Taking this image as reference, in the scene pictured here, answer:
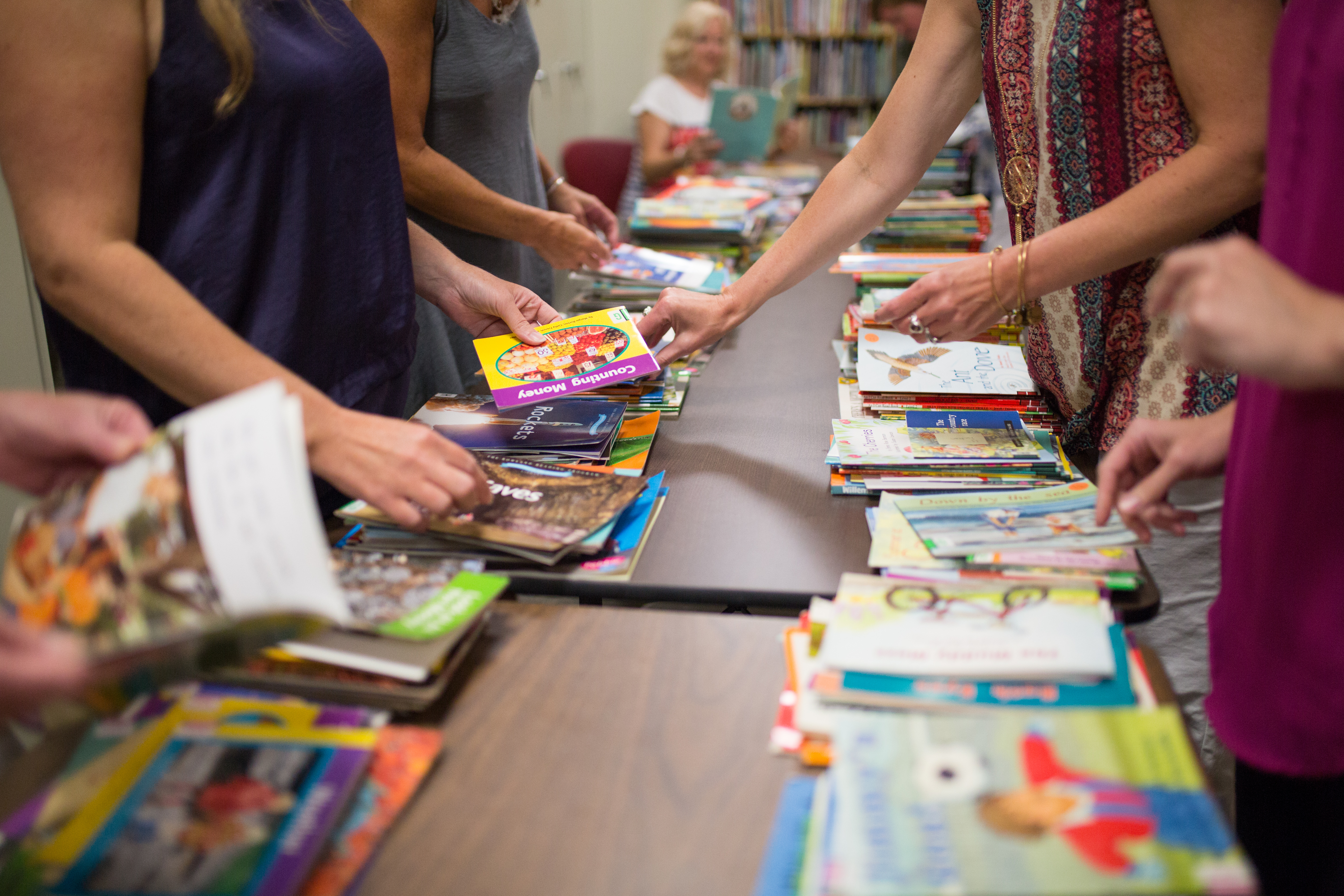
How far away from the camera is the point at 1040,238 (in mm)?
1084

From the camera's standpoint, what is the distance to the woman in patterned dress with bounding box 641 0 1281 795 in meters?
0.98

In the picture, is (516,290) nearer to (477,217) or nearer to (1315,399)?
(477,217)

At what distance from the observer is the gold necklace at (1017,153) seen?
1.15 metres

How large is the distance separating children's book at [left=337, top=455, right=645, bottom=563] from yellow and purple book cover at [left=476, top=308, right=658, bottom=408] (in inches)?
7.1

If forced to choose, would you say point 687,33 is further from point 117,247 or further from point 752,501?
point 117,247

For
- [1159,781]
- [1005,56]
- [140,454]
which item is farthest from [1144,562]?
[140,454]

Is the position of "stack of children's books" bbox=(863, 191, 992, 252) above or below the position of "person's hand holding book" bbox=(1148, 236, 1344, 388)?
below

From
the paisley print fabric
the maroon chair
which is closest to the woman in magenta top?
the paisley print fabric

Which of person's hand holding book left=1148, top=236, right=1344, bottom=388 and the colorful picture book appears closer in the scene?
person's hand holding book left=1148, top=236, right=1344, bottom=388

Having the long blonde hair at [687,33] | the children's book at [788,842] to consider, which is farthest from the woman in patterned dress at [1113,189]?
the long blonde hair at [687,33]

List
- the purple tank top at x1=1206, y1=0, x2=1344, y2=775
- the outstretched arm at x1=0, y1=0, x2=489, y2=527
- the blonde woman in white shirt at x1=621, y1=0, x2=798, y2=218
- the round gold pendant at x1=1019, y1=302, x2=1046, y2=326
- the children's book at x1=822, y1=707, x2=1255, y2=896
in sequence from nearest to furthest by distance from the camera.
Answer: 1. the children's book at x1=822, y1=707, x2=1255, y2=896
2. the purple tank top at x1=1206, y1=0, x2=1344, y2=775
3. the outstretched arm at x1=0, y1=0, x2=489, y2=527
4. the round gold pendant at x1=1019, y1=302, x2=1046, y2=326
5. the blonde woman in white shirt at x1=621, y1=0, x2=798, y2=218

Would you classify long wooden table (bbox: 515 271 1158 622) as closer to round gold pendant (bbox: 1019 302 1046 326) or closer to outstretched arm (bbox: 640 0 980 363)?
outstretched arm (bbox: 640 0 980 363)

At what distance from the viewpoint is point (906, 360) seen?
1496mm

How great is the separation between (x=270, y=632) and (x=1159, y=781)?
0.59 metres
